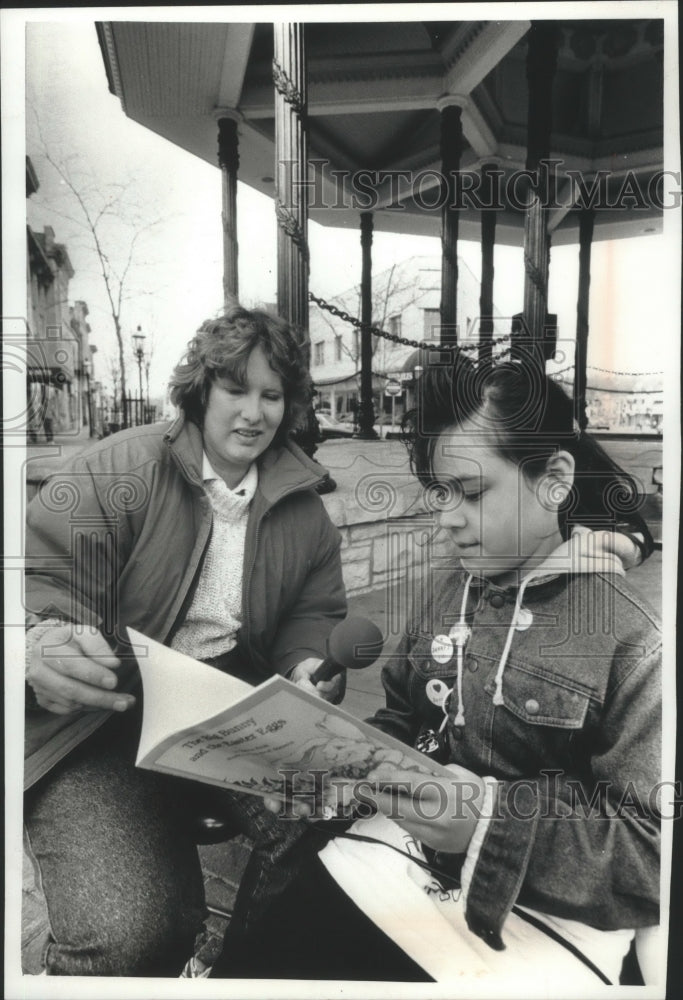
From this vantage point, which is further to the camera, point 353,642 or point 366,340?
point 366,340

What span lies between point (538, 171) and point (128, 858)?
128 cm

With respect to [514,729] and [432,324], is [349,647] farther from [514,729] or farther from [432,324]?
[432,324]

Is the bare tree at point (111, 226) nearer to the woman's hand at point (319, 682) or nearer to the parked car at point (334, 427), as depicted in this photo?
the parked car at point (334, 427)

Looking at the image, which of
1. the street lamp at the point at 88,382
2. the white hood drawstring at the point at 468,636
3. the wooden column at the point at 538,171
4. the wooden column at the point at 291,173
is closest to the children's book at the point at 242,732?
the white hood drawstring at the point at 468,636

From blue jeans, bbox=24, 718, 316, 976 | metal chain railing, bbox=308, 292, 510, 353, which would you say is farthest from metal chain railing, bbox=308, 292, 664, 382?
blue jeans, bbox=24, 718, 316, 976

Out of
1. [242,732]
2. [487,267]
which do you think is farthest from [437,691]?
[487,267]

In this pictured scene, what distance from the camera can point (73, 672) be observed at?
47.3 inches

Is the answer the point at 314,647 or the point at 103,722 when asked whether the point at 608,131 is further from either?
the point at 103,722

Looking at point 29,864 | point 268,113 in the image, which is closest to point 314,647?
point 29,864

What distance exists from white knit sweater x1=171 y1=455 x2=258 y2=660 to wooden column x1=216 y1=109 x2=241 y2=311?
30 cm

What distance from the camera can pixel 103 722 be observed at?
3.93 ft

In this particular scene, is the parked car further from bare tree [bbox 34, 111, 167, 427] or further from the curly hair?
bare tree [bbox 34, 111, 167, 427]

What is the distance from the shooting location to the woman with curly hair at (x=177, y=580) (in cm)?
117

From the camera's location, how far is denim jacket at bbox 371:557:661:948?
1119 millimetres
